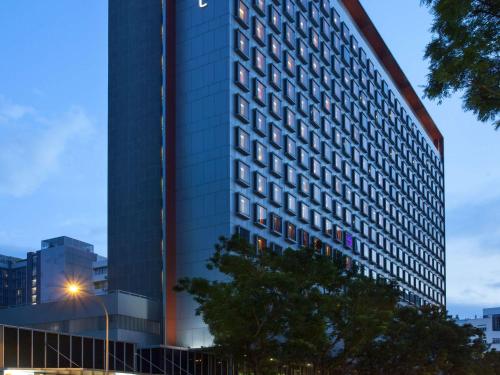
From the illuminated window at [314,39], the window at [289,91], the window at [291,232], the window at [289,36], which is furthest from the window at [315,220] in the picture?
the illuminated window at [314,39]

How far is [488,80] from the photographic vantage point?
15.3 meters

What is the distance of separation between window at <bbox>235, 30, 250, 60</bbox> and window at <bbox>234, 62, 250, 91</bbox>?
4.52 feet

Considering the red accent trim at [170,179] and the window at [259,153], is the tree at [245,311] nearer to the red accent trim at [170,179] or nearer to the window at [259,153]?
the red accent trim at [170,179]

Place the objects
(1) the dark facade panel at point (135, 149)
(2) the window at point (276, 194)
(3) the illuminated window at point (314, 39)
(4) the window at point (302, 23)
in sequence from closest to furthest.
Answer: (1) the dark facade panel at point (135, 149) → (2) the window at point (276, 194) → (4) the window at point (302, 23) → (3) the illuminated window at point (314, 39)

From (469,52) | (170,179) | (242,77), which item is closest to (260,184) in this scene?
(170,179)

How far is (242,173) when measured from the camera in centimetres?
7362

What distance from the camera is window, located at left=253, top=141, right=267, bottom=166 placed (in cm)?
7719

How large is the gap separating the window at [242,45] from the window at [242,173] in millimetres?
11850

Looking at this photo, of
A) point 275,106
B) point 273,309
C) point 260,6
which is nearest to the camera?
point 273,309

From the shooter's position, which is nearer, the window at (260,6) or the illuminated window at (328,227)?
the window at (260,6)

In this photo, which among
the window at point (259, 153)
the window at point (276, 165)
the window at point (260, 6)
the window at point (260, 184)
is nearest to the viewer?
the window at point (260, 184)

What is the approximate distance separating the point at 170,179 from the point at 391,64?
70.9m

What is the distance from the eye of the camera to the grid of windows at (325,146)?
78.2m

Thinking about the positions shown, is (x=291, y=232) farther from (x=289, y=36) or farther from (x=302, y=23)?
(x=302, y=23)
